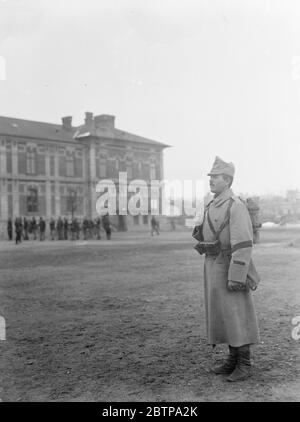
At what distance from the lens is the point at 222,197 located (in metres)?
4.68

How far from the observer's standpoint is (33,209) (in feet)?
137

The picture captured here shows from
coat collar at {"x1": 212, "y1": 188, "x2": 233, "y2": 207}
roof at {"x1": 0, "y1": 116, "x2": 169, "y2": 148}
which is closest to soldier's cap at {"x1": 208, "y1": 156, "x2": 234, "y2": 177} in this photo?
coat collar at {"x1": 212, "y1": 188, "x2": 233, "y2": 207}

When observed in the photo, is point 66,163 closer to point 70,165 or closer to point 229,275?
A: point 70,165

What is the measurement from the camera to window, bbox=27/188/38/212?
41.4 meters

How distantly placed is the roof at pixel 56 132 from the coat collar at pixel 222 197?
36212 mm

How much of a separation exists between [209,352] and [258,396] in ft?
4.33

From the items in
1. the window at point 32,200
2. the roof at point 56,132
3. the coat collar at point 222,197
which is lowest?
the coat collar at point 222,197

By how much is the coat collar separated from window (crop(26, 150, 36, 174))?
124 ft

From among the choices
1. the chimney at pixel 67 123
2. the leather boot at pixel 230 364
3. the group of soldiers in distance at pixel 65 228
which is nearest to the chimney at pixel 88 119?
the chimney at pixel 67 123

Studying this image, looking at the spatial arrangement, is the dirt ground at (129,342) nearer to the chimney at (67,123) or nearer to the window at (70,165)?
the window at (70,165)

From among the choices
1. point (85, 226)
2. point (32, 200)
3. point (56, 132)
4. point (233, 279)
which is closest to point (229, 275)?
point (233, 279)

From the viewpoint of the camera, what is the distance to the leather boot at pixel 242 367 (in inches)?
170

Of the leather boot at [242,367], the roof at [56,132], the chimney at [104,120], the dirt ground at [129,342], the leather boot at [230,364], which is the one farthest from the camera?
the chimney at [104,120]

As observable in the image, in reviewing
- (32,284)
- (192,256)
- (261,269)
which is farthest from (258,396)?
(192,256)
